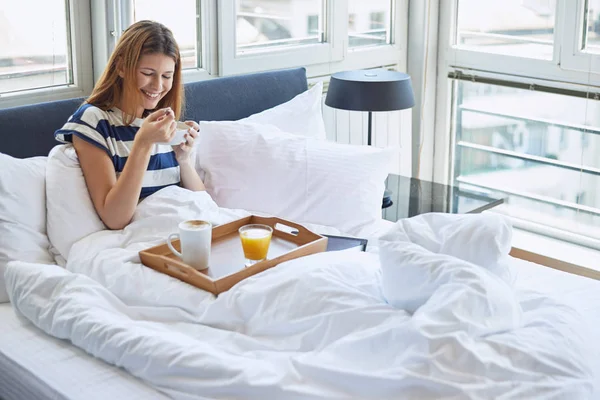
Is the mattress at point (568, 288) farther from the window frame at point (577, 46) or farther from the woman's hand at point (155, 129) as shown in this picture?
the window frame at point (577, 46)

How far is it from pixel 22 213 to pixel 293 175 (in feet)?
2.85

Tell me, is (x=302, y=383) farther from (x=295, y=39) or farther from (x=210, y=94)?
(x=295, y=39)

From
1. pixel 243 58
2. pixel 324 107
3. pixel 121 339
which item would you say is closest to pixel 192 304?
pixel 121 339

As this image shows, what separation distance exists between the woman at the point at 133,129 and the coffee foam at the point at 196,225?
0.28 m

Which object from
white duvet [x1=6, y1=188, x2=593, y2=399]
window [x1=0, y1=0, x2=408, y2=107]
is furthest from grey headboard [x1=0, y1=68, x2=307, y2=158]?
white duvet [x1=6, y1=188, x2=593, y2=399]

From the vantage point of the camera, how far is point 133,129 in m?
2.43

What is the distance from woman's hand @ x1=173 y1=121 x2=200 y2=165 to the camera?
246 cm

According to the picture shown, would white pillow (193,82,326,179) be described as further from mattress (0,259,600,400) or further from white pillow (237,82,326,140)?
mattress (0,259,600,400)

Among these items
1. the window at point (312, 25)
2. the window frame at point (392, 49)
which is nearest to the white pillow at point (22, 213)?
the window at point (312, 25)

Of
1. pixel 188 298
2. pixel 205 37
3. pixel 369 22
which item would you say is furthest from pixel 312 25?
pixel 188 298

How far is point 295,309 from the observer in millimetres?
1798

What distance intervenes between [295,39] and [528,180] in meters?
1.28

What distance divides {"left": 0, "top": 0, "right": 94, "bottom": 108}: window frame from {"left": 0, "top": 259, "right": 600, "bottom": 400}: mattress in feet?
2.94

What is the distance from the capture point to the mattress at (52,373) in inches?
66.7
